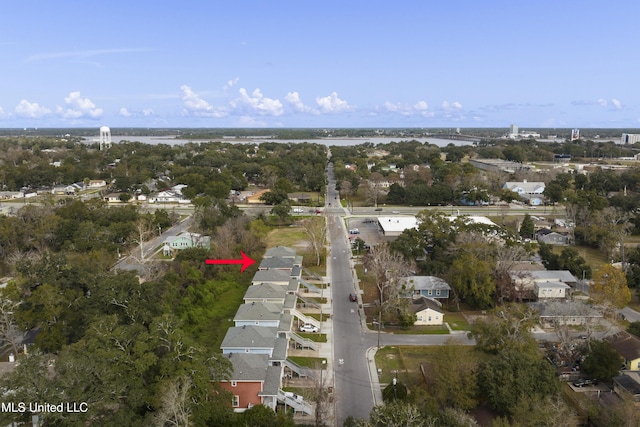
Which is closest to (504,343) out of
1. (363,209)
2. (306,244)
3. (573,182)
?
(306,244)

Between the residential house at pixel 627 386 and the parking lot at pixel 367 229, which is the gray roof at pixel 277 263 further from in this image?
the residential house at pixel 627 386

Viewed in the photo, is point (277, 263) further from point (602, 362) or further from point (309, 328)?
point (602, 362)

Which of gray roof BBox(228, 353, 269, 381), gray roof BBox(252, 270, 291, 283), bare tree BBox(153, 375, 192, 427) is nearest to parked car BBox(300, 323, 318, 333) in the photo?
gray roof BBox(252, 270, 291, 283)

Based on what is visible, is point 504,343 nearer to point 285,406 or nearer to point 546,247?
point 285,406

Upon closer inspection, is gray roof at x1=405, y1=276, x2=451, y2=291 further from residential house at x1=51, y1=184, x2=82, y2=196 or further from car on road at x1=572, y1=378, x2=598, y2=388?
residential house at x1=51, y1=184, x2=82, y2=196

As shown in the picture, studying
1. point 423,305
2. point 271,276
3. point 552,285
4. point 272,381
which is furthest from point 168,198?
point 552,285

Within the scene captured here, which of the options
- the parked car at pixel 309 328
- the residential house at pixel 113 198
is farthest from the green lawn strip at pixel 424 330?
the residential house at pixel 113 198

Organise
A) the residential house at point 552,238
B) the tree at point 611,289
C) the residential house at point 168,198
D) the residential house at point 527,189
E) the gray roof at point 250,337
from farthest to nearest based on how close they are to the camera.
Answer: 1. the residential house at point 527,189
2. the residential house at point 168,198
3. the residential house at point 552,238
4. the tree at point 611,289
5. the gray roof at point 250,337
